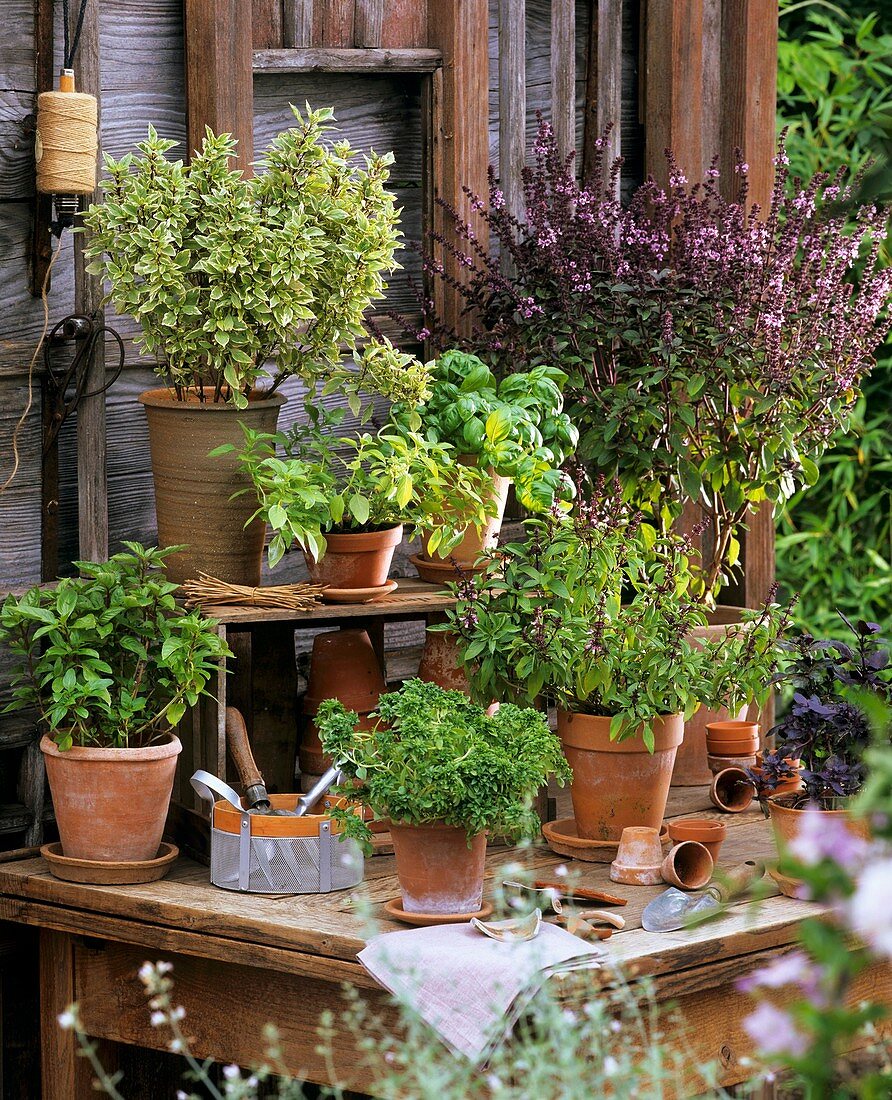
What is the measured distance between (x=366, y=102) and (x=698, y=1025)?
2.18 meters

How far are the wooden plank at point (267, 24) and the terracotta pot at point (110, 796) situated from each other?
1560mm

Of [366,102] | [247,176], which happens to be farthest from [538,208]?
[247,176]

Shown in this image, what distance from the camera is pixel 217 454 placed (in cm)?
315

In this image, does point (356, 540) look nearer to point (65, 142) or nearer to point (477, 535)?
→ point (477, 535)

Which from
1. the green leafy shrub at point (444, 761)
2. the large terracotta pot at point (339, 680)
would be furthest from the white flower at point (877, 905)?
the large terracotta pot at point (339, 680)

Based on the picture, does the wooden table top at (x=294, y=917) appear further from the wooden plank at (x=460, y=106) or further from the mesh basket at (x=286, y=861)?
the wooden plank at (x=460, y=106)

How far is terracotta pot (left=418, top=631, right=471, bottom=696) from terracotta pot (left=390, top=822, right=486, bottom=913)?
689mm

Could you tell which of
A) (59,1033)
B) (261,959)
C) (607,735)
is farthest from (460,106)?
(59,1033)

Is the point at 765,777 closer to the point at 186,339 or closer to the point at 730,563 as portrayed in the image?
the point at 730,563

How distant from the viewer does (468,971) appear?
2.54 meters

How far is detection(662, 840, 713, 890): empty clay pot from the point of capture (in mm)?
3035

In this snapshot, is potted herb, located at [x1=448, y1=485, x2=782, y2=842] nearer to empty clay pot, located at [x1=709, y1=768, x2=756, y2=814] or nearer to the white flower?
empty clay pot, located at [x1=709, y1=768, x2=756, y2=814]

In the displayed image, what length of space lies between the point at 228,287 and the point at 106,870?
1.12m

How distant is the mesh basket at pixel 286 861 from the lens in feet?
9.84
